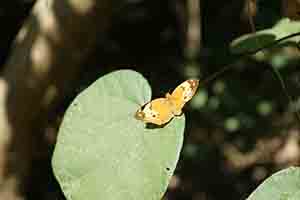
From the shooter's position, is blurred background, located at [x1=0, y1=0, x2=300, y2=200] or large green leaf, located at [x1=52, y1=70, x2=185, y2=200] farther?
blurred background, located at [x1=0, y1=0, x2=300, y2=200]

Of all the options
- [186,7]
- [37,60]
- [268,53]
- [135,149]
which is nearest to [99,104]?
[135,149]

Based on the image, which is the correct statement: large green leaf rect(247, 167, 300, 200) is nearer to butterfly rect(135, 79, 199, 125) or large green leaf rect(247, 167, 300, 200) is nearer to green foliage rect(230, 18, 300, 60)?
butterfly rect(135, 79, 199, 125)

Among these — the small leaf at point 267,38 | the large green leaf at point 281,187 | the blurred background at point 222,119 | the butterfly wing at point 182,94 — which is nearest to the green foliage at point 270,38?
the small leaf at point 267,38

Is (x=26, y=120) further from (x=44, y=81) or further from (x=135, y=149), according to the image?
(x=135, y=149)

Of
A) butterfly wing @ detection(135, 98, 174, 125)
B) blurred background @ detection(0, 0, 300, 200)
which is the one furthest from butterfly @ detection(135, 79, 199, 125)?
blurred background @ detection(0, 0, 300, 200)

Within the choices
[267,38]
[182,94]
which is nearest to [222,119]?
[267,38]

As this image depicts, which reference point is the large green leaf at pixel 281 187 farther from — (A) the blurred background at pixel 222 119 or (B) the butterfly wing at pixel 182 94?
(A) the blurred background at pixel 222 119
